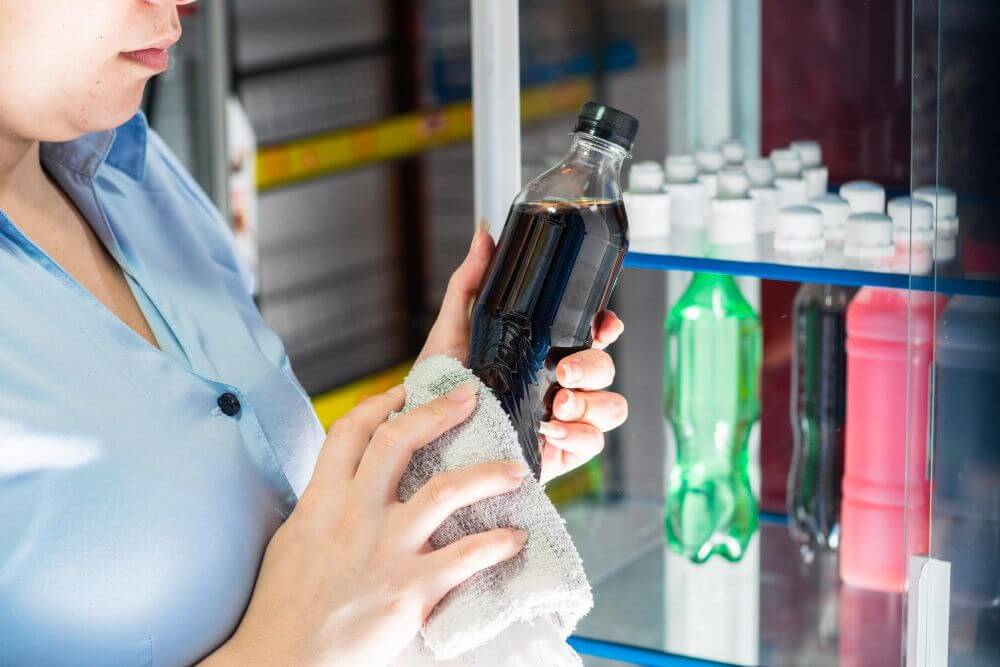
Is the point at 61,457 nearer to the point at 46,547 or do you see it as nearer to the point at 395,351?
the point at 46,547

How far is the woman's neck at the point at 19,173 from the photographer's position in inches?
42.2

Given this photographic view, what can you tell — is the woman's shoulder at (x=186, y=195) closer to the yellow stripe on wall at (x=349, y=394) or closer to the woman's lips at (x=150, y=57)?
the woman's lips at (x=150, y=57)

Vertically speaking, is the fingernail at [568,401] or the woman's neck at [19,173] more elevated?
the woman's neck at [19,173]

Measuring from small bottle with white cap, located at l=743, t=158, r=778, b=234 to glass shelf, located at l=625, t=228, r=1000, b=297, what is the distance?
0.02 m

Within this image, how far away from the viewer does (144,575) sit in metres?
0.97

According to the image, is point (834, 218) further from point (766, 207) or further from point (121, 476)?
point (121, 476)

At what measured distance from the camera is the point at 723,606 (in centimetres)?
159

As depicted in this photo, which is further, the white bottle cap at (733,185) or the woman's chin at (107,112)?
the white bottle cap at (733,185)

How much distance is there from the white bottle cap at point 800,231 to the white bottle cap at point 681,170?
0.65ft

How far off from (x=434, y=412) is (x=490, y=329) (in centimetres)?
17

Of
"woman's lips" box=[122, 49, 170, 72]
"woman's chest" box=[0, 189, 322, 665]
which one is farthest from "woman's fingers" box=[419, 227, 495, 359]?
"woman's lips" box=[122, 49, 170, 72]

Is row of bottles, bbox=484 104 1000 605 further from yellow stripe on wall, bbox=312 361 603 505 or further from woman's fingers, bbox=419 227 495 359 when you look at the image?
yellow stripe on wall, bbox=312 361 603 505

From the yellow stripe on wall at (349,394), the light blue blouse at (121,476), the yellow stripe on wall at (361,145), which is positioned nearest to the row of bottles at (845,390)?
the light blue blouse at (121,476)

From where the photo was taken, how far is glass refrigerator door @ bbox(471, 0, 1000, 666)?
1161 millimetres
